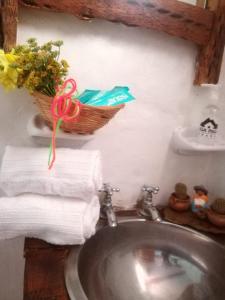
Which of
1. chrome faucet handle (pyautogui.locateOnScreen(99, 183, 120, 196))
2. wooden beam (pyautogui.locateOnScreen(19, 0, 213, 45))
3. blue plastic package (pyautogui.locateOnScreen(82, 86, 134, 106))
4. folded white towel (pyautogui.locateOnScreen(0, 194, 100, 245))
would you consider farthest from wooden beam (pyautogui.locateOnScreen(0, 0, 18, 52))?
chrome faucet handle (pyautogui.locateOnScreen(99, 183, 120, 196))

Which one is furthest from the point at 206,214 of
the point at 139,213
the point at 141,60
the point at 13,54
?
the point at 13,54

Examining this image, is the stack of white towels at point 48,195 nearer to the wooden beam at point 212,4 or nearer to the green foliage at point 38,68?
the green foliage at point 38,68

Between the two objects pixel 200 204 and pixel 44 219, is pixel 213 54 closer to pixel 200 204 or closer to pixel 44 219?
pixel 200 204

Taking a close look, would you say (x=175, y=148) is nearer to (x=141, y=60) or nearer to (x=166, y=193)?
(x=166, y=193)

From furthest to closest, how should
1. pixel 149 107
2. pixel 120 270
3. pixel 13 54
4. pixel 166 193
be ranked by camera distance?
1. pixel 166 193
2. pixel 149 107
3. pixel 120 270
4. pixel 13 54

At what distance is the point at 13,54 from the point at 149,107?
1.61ft

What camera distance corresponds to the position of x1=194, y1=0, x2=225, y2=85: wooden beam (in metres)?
0.87

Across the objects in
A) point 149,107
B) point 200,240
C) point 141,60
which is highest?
point 141,60

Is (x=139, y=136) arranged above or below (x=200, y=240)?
above

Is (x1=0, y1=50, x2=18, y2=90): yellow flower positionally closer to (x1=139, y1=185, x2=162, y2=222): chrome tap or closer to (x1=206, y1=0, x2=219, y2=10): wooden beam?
(x1=139, y1=185, x2=162, y2=222): chrome tap

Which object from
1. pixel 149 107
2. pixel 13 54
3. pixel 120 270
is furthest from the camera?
pixel 149 107

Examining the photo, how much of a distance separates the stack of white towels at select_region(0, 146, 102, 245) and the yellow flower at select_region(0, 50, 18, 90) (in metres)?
0.20

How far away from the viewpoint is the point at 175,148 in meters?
1.01

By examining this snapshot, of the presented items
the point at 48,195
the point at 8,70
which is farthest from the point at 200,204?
the point at 8,70
